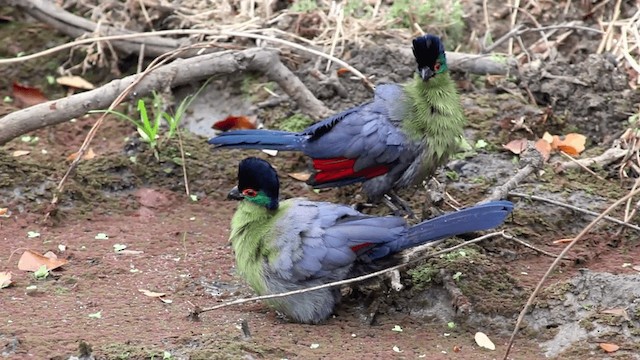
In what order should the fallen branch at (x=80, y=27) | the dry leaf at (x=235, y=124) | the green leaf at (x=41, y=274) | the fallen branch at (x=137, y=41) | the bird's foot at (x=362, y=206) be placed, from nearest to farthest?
the green leaf at (x=41, y=274) < the bird's foot at (x=362, y=206) < the dry leaf at (x=235, y=124) < the fallen branch at (x=137, y=41) < the fallen branch at (x=80, y=27)

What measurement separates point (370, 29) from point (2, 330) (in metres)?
3.63

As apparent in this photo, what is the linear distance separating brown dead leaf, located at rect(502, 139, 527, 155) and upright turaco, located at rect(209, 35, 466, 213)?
575mm

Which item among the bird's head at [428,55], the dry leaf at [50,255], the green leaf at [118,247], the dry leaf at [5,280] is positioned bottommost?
the green leaf at [118,247]

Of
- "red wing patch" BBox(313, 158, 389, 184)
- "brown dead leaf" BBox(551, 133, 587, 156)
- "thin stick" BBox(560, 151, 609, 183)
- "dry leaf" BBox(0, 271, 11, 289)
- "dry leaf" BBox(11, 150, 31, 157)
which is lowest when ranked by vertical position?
"dry leaf" BBox(11, 150, 31, 157)

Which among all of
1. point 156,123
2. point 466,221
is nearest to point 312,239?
point 466,221

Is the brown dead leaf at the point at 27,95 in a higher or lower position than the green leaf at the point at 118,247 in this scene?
higher

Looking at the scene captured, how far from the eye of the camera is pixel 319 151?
5.68m

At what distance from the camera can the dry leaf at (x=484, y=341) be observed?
4.56 m

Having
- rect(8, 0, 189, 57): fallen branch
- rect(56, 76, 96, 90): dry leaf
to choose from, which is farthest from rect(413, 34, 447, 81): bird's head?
rect(56, 76, 96, 90): dry leaf

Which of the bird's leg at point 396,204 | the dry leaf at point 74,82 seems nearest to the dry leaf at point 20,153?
the dry leaf at point 74,82

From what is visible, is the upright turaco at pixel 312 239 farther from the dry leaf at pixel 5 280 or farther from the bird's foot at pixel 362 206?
the dry leaf at pixel 5 280

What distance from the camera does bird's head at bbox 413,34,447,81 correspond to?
5625 millimetres

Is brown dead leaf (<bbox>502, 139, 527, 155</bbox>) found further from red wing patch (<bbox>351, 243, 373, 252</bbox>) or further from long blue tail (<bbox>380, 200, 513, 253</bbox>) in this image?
red wing patch (<bbox>351, 243, 373, 252</bbox>)

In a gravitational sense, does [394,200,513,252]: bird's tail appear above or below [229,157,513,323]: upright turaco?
above
